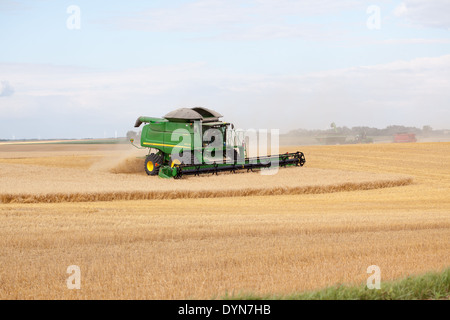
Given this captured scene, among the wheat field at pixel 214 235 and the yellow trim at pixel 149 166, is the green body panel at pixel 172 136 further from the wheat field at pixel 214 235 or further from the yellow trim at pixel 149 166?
the wheat field at pixel 214 235

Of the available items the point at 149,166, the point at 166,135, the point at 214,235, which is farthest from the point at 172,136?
the point at 214,235

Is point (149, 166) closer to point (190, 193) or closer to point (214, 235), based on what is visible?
point (190, 193)

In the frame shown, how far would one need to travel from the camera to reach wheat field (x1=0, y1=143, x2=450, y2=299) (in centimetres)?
624

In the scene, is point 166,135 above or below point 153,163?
above

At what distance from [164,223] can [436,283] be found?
613 cm

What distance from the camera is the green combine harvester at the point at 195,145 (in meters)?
20.4

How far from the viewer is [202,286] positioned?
5.88 meters

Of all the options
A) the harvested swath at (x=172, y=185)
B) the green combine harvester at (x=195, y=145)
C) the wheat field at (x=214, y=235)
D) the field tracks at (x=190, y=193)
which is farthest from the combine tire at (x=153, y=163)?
the field tracks at (x=190, y=193)

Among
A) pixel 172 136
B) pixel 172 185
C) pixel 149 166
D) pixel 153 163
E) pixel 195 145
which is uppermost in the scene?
pixel 172 136

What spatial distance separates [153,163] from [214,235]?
42.2 ft

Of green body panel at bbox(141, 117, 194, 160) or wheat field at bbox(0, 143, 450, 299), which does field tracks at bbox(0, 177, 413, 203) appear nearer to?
wheat field at bbox(0, 143, 450, 299)

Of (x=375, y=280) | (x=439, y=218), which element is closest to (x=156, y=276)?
(x=375, y=280)

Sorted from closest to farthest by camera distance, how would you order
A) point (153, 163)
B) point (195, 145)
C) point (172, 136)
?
point (195, 145) → point (172, 136) → point (153, 163)

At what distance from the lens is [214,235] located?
370 inches
